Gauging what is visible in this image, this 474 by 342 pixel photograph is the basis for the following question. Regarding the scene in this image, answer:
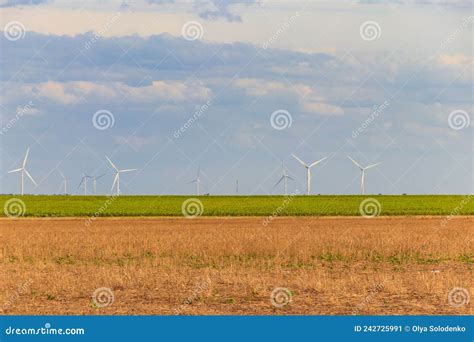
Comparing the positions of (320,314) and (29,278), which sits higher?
(29,278)

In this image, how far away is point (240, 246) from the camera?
33.7 metres

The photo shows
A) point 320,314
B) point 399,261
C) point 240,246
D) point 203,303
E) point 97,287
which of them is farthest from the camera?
point 240,246

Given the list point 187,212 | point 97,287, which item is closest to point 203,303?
point 97,287

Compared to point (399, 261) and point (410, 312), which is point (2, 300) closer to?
point (410, 312)

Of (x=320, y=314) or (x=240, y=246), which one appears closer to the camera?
(x=320, y=314)

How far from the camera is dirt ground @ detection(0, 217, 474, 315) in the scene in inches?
811

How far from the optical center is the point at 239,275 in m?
25.7

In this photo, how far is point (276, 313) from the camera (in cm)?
1961

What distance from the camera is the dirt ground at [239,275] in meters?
20.6

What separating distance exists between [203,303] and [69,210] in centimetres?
6313
